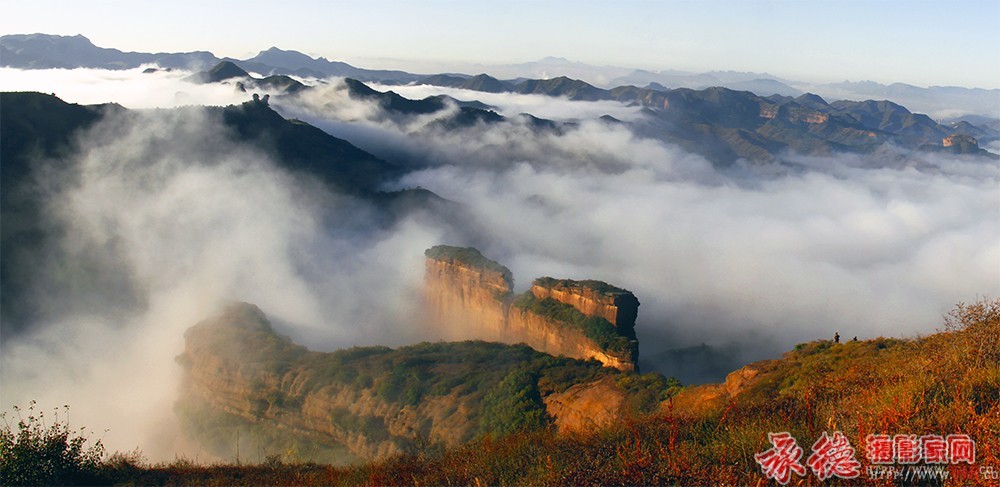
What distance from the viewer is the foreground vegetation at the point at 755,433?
6.24 m

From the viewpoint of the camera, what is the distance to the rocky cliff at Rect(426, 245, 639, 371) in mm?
Result: 38500

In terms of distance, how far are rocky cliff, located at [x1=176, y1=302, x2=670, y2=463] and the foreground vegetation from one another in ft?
52.1

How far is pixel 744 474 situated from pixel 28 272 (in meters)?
76.3

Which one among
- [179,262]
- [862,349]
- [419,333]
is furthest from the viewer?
[179,262]

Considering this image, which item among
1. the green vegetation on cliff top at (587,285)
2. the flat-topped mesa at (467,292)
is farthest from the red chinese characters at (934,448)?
the flat-topped mesa at (467,292)

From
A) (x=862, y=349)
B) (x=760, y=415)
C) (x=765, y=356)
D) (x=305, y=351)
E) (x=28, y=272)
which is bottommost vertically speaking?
(x=765, y=356)

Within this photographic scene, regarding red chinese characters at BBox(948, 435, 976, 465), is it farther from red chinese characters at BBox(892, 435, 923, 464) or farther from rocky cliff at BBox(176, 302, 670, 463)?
rocky cliff at BBox(176, 302, 670, 463)

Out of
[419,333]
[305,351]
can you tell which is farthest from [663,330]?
[305,351]

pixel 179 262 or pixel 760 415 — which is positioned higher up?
pixel 760 415

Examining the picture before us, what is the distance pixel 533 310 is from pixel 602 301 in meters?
6.06

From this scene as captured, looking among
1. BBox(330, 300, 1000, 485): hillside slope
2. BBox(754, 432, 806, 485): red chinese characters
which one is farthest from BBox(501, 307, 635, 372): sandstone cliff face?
BBox(754, 432, 806, 485): red chinese characters

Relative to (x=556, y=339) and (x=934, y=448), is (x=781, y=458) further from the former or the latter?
(x=556, y=339)

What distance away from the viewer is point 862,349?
852 inches

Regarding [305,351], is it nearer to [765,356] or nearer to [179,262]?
[179,262]
